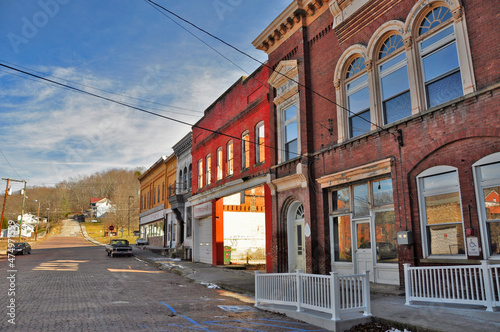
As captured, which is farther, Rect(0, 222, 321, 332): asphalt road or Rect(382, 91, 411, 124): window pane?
Rect(382, 91, 411, 124): window pane

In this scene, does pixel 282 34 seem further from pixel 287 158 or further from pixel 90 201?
pixel 90 201

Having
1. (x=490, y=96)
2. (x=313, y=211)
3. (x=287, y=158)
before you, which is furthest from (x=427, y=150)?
(x=287, y=158)

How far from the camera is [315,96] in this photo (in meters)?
14.4

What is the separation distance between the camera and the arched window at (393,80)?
35.5 feet

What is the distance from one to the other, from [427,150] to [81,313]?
9.68 m

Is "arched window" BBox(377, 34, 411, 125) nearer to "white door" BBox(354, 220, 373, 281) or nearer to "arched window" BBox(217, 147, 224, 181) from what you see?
"white door" BBox(354, 220, 373, 281)

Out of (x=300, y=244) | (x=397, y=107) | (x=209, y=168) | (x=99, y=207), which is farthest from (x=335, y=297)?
(x=99, y=207)

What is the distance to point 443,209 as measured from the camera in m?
9.38

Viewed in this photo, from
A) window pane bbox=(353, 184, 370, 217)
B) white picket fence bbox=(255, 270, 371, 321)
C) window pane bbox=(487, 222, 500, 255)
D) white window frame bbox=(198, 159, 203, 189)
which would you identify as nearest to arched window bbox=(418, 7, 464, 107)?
window pane bbox=(487, 222, 500, 255)

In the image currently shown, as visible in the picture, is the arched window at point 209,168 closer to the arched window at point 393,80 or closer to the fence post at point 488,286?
the arched window at point 393,80

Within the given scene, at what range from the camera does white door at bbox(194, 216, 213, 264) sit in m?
23.5

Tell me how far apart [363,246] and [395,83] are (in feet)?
17.0

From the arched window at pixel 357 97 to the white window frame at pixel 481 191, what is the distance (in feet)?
13.0

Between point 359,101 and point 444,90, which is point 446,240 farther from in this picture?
point 359,101
